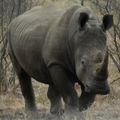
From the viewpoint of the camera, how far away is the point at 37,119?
8766 mm

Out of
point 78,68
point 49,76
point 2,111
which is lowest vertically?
point 2,111

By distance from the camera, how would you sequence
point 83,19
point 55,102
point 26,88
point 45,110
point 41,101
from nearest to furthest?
1. point 83,19
2. point 55,102
3. point 26,88
4. point 45,110
5. point 41,101

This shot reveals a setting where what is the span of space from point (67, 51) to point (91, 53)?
2.06 feet

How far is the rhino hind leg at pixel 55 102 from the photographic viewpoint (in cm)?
936

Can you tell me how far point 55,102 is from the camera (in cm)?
955

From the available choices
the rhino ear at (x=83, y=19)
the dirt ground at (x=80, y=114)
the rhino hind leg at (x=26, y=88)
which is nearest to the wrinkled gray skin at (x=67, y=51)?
the rhino ear at (x=83, y=19)

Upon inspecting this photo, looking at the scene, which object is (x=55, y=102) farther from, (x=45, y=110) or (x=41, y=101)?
(x=41, y=101)

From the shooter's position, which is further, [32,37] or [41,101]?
[41,101]

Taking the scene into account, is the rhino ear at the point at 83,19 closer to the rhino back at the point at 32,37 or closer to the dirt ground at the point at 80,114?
the rhino back at the point at 32,37

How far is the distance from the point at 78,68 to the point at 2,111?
8.95ft

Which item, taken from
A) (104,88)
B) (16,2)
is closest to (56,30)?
(104,88)

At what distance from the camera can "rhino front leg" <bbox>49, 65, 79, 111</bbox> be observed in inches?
312

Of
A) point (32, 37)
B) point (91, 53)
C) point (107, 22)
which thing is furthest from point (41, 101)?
point (91, 53)

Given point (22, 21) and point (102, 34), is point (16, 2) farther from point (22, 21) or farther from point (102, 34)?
point (102, 34)
